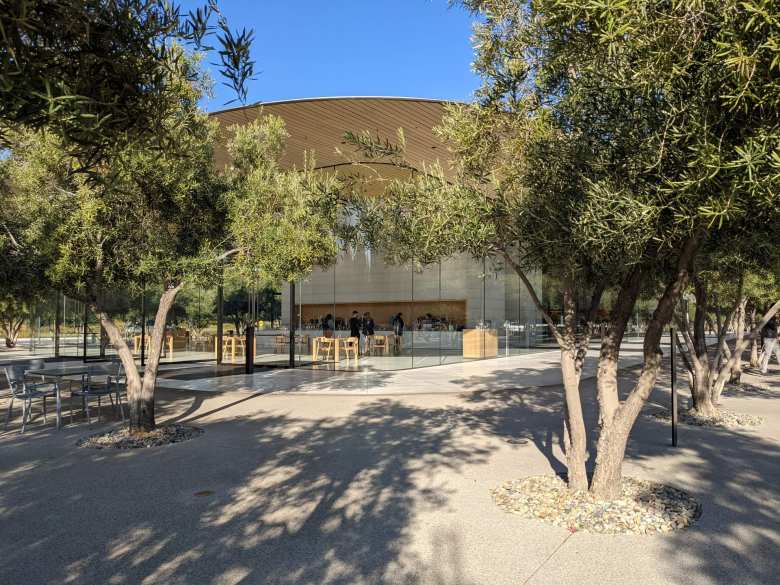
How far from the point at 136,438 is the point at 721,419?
870cm

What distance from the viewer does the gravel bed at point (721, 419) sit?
883cm

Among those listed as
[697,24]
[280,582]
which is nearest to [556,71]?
[697,24]

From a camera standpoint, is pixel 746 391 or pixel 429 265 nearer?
pixel 429 265

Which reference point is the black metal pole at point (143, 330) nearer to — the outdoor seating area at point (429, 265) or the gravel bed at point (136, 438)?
the outdoor seating area at point (429, 265)

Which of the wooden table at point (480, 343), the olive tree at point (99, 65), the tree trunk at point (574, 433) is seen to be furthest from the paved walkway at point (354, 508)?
the wooden table at point (480, 343)

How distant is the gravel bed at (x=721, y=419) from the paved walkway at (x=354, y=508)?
28cm

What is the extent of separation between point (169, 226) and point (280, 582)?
594 cm

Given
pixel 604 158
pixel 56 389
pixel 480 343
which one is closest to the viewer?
pixel 604 158

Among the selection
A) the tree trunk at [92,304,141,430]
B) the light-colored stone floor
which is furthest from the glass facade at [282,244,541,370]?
the tree trunk at [92,304,141,430]

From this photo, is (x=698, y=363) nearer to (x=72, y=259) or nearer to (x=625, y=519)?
(x=625, y=519)

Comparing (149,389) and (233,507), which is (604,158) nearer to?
(233,507)

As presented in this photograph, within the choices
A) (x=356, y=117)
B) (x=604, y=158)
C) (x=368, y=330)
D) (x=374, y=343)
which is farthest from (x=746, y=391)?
(x=356, y=117)

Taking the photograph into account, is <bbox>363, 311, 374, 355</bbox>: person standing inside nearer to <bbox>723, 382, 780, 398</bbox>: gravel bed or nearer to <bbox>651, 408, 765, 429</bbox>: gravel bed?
<bbox>723, 382, 780, 398</bbox>: gravel bed

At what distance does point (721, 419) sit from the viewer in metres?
9.00
